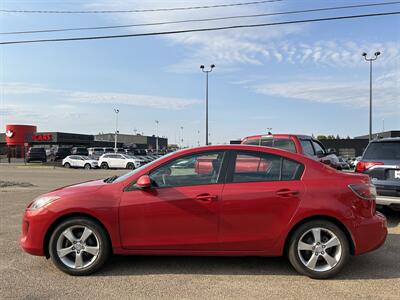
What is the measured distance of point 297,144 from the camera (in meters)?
9.52

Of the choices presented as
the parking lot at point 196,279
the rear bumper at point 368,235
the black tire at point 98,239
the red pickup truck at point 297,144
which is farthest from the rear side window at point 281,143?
the black tire at point 98,239

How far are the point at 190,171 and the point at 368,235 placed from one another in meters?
2.28

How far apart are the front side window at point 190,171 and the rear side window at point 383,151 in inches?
166

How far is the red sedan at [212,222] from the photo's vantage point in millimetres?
4684

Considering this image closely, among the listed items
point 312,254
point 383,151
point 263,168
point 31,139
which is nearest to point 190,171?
point 263,168

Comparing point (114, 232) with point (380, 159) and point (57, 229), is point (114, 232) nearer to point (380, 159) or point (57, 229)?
point (57, 229)

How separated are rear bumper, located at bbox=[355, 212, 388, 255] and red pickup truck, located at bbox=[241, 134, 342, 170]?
4626 mm

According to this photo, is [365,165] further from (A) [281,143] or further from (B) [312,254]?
(B) [312,254]

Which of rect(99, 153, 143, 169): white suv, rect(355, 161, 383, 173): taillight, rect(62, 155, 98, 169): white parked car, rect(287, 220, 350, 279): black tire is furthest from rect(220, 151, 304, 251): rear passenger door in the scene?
rect(62, 155, 98, 169): white parked car

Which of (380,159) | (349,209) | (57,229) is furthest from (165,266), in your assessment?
(380,159)

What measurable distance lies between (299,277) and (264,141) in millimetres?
5834

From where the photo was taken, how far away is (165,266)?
5.07 m

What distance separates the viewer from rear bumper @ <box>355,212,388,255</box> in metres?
4.70

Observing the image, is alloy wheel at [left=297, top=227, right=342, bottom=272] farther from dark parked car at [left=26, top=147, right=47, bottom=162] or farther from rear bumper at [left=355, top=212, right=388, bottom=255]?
dark parked car at [left=26, top=147, right=47, bottom=162]
